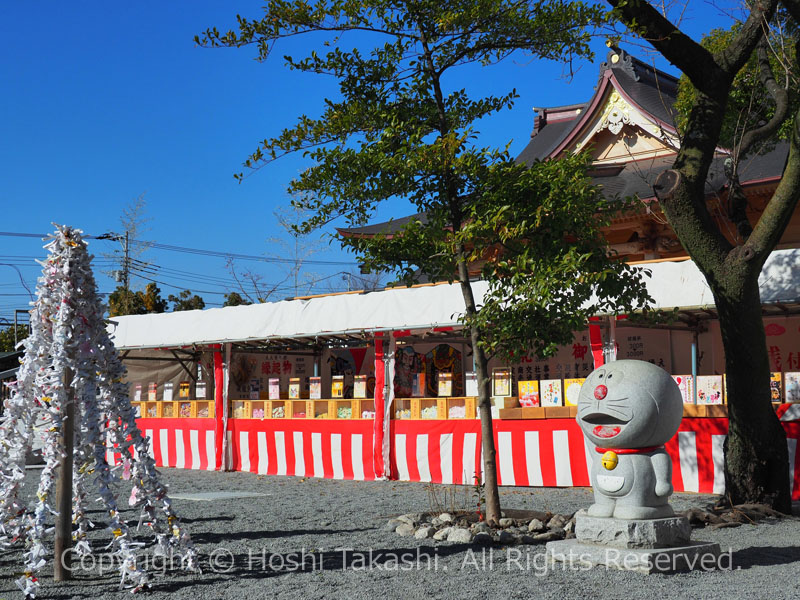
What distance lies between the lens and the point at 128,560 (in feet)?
18.1

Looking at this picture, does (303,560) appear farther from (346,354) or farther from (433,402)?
(346,354)

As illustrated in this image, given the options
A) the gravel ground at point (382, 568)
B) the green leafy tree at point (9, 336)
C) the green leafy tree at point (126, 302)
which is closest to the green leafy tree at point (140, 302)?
the green leafy tree at point (126, 302)

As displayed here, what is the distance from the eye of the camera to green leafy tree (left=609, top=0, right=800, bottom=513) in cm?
841

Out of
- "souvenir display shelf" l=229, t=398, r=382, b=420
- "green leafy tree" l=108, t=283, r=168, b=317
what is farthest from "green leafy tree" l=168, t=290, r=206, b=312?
"souvenir display shelf" l=229, t=398, r=382, b=420

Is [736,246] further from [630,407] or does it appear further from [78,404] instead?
[78,404]

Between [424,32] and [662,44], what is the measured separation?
253 cm

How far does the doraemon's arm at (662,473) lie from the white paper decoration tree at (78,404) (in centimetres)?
358

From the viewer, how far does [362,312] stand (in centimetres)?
1280

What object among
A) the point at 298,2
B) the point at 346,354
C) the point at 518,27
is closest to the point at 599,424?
the point at 518,27

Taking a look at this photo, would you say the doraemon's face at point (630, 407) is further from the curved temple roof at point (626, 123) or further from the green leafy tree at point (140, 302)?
the green leafy tree at point (140, 302)

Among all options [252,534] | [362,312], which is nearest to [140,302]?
[362,312]

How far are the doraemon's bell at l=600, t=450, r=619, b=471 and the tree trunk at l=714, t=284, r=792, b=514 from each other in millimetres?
2899

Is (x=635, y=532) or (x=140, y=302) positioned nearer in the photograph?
(x=635, y=532)

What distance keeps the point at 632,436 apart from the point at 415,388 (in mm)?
6937
